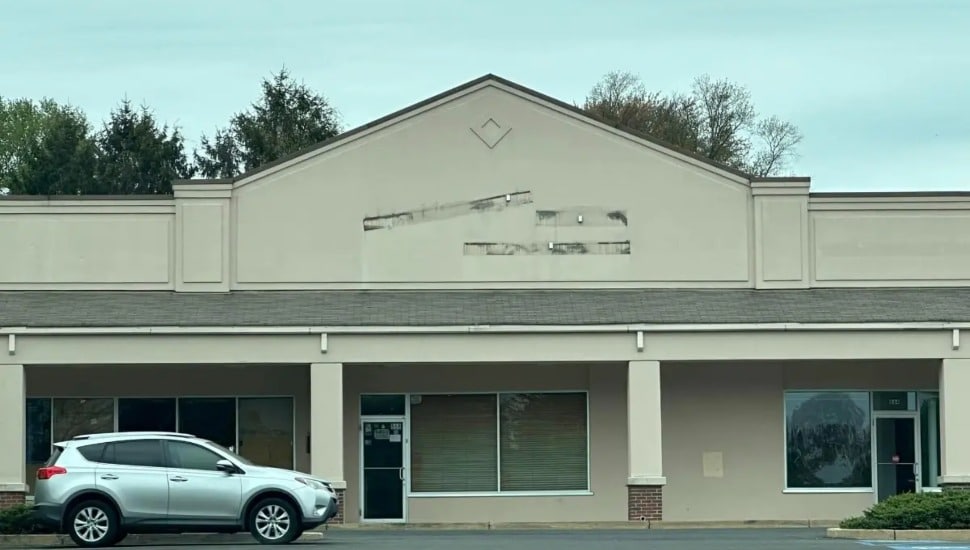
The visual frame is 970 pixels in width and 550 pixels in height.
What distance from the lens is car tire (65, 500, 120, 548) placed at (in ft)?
70.0

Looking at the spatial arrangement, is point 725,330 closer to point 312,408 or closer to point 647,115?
point 312,408

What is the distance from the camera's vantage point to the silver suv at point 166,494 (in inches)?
838

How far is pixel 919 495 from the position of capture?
24906mm

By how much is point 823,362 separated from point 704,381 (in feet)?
7.98

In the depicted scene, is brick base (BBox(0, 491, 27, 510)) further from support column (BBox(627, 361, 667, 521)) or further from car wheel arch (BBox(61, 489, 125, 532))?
support column (BBox(627, 361, 667, 521))

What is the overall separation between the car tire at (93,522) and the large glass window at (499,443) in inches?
376

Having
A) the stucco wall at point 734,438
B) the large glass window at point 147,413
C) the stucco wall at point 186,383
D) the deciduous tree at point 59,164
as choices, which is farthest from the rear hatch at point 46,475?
the deciduous tree at point 59,164

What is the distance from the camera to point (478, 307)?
1142 inches

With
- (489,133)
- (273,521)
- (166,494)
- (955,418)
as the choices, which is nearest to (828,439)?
(955,418)

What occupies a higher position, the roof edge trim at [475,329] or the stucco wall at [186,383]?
the roof edge trim at [475,329]

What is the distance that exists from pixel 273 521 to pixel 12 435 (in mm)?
7859

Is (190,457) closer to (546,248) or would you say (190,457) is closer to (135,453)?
(135,453)

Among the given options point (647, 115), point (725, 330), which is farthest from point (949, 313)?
point (647, 115)

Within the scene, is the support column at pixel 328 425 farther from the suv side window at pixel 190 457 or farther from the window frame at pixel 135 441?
the window frame at pixel 135 441
